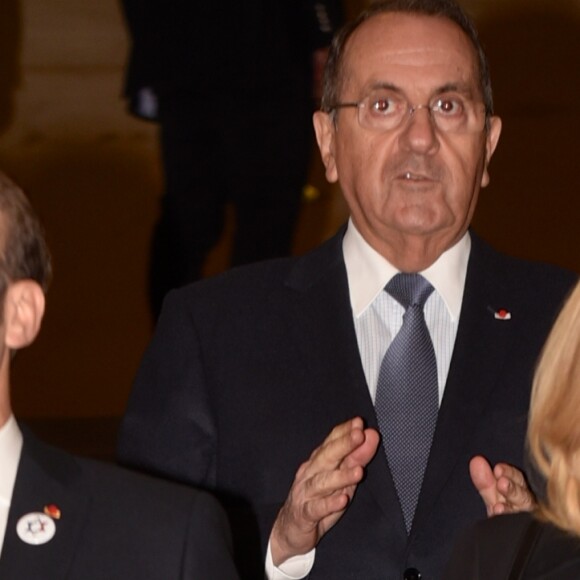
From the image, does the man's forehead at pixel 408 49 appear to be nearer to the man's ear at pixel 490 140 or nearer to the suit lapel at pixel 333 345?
the man's ear at pixel 490 140

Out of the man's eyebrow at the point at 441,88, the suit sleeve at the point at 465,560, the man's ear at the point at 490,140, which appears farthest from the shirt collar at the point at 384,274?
the suit sleeve at the point at 465,560

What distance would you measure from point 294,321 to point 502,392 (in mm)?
310

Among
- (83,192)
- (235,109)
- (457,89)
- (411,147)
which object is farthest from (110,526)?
(83,192)

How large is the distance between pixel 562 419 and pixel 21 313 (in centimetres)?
56

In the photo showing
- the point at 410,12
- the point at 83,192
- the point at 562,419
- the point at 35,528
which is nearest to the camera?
the point at 35,528

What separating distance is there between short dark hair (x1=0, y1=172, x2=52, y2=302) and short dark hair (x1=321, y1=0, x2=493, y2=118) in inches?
35.9

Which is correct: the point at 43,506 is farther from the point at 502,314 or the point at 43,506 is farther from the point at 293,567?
the point at 502,314

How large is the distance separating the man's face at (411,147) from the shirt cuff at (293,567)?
0.44m

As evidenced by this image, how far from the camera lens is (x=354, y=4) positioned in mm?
5043

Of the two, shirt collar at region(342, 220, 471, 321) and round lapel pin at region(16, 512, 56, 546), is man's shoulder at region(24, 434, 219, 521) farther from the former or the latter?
shirt collar at region(342, 220, 471, 321)

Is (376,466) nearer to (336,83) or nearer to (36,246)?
(336,83)

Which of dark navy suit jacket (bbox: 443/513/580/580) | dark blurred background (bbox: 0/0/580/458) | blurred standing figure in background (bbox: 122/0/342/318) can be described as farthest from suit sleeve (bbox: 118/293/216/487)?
dark blurred background (bbox: 0/0/580/458)

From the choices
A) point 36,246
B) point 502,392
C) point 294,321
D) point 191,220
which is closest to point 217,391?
point 294,321

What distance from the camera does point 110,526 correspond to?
5.55ft
